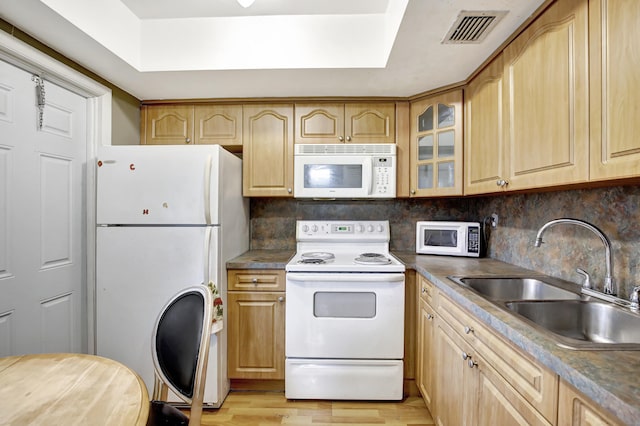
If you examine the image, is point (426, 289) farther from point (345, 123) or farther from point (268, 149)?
point (268, 149)

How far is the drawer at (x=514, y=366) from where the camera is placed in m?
0.74

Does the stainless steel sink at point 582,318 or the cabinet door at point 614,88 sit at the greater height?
the cabinet door at point 614,88

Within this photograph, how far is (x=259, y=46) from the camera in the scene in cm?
176

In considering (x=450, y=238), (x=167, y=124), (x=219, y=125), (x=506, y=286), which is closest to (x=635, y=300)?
(x=506, y=286)

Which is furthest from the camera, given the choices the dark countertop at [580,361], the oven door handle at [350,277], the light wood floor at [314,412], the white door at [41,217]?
the oven door handle at [350,277]

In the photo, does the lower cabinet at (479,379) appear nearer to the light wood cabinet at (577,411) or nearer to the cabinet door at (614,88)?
the light wood cabinet at (577,411)

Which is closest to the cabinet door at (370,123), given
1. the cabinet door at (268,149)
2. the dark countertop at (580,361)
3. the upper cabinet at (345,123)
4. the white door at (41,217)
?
the upper cabinet at (345,123)

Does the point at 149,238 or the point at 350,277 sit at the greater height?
the point at 149,238

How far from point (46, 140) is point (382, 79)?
1994mm

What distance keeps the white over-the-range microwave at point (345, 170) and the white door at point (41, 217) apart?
140 centimetres

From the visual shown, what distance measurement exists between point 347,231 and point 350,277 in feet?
2.03

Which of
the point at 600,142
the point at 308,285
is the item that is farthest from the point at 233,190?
the point at 600,142

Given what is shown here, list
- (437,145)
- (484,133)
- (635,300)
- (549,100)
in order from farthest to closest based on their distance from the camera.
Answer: (437,145) → (484,133) → (549,100) → (635,300)

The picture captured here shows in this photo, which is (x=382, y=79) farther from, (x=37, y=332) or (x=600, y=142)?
(x=37, y=332)
